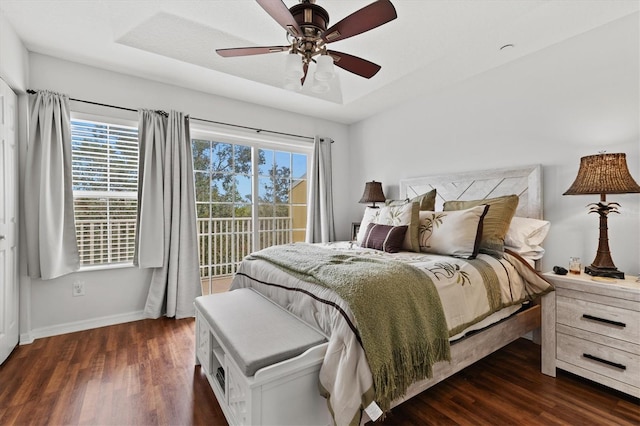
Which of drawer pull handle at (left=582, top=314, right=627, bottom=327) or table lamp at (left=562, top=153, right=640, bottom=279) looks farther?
table lamp at (left=562, top=153, right=640, bottom=279)

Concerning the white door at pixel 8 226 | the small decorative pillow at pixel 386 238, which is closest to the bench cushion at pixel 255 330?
the small decorative pillow at pixel 386 238

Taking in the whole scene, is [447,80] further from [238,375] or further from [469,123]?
[238,375]

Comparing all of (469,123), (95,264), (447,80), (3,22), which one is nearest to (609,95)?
(469,123)

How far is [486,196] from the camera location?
2846 mm

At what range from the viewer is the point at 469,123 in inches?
121

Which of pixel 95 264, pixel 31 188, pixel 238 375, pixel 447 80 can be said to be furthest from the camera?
pixel 447 80

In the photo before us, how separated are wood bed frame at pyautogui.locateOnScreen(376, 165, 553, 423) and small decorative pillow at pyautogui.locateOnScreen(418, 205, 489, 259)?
556mm

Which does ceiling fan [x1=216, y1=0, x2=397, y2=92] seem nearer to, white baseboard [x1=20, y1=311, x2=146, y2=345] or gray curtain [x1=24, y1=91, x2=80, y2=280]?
gray curtain [x1=24, y1=91, x2=80, y2=280]

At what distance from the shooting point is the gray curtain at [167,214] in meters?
2.96

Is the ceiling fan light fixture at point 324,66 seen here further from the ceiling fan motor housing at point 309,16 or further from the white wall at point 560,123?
the white wall at point 560,123

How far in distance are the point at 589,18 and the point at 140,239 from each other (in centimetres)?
416

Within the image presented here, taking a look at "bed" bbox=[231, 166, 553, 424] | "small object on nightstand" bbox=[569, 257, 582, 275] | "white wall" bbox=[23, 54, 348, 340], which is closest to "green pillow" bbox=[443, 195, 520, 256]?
"bed" bbox=[231, 166, 553, 424]

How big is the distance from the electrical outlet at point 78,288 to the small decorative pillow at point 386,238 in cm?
269

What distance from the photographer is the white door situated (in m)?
2.17
